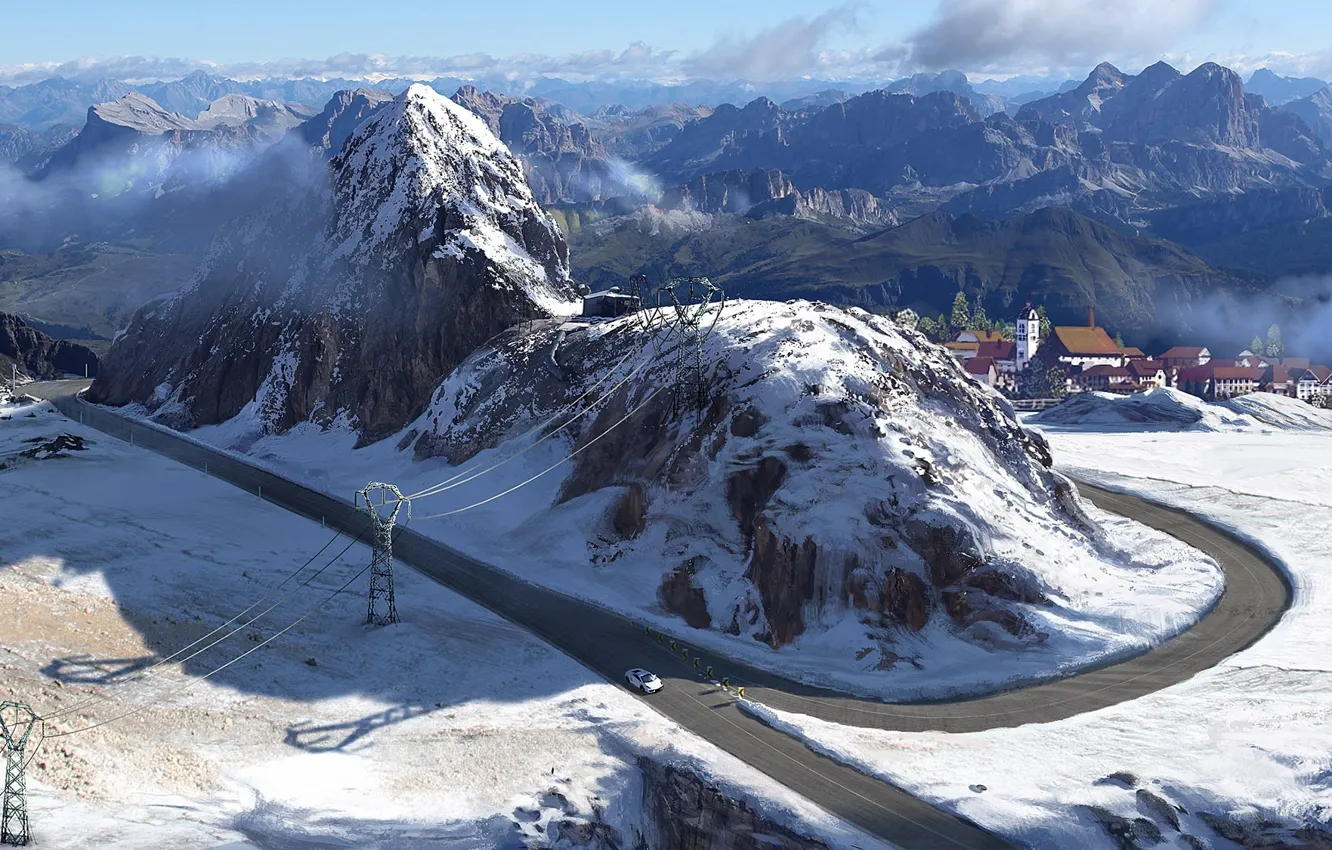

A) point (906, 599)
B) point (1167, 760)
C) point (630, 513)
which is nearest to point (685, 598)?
point (630, 513)

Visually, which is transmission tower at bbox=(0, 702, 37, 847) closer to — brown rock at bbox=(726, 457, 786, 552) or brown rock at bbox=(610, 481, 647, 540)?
brown rock at bbox=(610, 481, 647, 540)

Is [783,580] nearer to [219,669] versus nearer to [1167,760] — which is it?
[1167,760]

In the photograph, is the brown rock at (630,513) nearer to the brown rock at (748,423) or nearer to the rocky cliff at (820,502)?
the rocky cliff at (820,502)

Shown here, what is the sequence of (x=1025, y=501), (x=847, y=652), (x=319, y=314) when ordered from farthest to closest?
1. (x=319, y=314)
2. (x=1025, y=501)
3. (x=847, y=652)

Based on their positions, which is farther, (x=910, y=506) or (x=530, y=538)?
(x=530, y=538)

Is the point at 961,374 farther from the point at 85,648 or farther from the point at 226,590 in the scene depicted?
the point at 85,648

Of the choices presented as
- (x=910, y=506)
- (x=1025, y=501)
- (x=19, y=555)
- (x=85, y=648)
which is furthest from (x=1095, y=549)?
(x=19, y=555)
